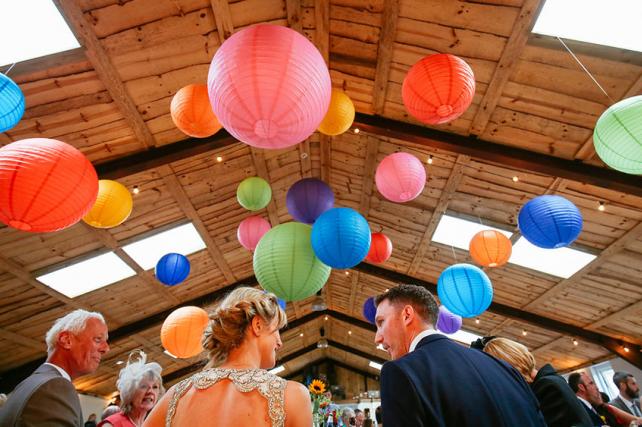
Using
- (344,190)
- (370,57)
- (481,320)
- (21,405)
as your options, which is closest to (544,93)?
(370,57)

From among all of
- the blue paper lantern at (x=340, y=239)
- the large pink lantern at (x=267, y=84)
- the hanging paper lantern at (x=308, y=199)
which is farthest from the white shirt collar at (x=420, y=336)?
the hanging paper lantern at (x=308, y=199)

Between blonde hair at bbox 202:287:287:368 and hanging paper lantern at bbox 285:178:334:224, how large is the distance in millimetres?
2609

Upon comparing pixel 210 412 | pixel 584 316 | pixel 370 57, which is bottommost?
pixel 210 412

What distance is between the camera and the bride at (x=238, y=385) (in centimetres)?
101

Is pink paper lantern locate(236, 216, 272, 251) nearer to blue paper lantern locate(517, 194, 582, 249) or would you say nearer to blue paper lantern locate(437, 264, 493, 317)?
blue paper lantern locate(437, 264, 493, 317)

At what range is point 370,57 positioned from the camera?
12.5ft

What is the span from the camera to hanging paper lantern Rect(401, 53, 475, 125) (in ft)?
8.05

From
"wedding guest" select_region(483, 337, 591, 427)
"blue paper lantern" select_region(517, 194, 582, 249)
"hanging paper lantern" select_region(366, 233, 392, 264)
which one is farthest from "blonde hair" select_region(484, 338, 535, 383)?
"hanging paper lantern" select_region(366, 233, 392, 264)

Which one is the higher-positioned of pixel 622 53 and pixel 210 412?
pixel 622 53

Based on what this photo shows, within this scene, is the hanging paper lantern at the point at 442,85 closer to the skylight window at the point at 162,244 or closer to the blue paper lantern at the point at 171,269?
the blue paper lantern at the point at 171,269

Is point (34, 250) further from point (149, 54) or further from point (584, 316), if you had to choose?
point (584, 316)

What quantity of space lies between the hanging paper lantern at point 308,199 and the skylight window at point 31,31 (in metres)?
2.38

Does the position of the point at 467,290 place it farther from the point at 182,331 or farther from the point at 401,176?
the point at 182,331

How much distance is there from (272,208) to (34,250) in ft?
11.3
